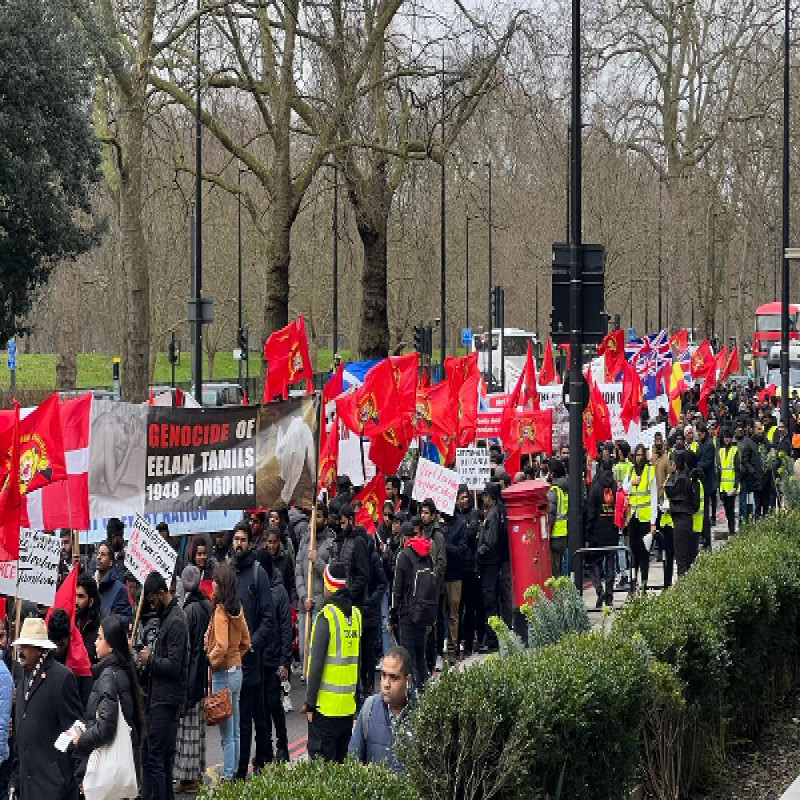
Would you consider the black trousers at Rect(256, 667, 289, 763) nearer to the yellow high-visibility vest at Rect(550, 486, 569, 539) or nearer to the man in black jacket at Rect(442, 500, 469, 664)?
the man in black jacket at Rect(442, 500, 469, 664)

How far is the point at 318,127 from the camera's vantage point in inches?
1075

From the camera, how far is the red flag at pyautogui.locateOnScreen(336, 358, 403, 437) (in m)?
18.6

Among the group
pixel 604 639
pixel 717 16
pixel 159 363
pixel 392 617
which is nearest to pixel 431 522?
pixel 392 617

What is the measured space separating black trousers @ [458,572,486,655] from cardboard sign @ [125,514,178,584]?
523 cm

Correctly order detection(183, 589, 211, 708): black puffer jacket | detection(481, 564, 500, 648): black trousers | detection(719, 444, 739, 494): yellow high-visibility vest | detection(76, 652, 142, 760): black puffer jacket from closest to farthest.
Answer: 1. detection(76, 652, 142, 760): black puffer jacket
2. detection(183, 589, 211, 708): black puffer jacket
3. detection(481, 564, 500, 648): black trousers
4. detection(719, 444, 739, 494): yellow high-visibility vest

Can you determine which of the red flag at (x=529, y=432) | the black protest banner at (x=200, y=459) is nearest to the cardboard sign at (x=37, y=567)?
the black protest banner at (x=200, y=459)

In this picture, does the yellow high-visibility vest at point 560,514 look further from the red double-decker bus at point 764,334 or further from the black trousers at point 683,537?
the red double-decker bus at point 764,334

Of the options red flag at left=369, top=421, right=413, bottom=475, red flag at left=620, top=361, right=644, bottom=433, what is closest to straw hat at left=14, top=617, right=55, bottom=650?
red flag at left=369, top=421, right=413, bottom=475

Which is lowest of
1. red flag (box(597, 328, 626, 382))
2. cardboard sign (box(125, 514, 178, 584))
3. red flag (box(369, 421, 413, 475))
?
cardboard sign (box(125, 514, 178, 584))

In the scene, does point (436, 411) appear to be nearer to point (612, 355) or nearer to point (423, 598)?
point (423, 598)

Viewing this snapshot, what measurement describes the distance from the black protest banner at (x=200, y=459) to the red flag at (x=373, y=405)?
4.28 metres

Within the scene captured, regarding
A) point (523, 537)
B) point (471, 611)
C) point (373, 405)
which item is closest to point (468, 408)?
point (373, 405)

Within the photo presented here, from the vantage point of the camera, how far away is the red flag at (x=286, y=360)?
19.4m

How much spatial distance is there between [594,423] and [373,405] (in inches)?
207
